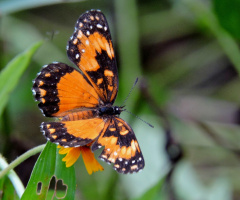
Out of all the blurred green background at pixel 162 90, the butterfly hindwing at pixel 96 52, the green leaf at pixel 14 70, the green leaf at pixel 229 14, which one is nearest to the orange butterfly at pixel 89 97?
the butterfly hindwing at pixel 96 52

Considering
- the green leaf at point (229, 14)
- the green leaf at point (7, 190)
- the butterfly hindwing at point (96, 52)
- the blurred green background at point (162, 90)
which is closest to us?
the green leaf at point (7, 190)

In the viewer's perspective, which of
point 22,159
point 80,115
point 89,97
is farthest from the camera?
point 89,97

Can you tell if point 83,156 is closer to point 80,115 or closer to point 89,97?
point 80,115

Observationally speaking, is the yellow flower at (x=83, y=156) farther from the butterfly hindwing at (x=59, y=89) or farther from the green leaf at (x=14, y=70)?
the green leaf at (x=14, y=70)

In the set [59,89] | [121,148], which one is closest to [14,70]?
[59,89]

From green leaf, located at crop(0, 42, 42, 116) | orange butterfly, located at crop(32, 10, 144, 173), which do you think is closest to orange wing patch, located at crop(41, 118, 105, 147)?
orange butterfly, located at crop(32, 10, 144, 173)

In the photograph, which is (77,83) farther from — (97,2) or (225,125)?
(97,2)
